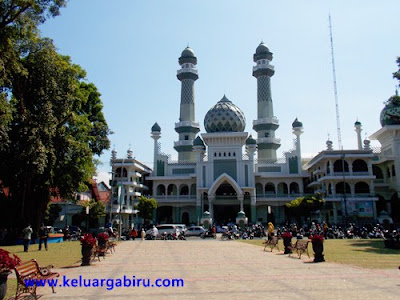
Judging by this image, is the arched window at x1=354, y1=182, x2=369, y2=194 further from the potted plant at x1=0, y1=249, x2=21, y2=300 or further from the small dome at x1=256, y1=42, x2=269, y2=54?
the potted plant at x1=0, y1=249, x2=21, y2=300

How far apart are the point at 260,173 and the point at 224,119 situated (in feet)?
31.1

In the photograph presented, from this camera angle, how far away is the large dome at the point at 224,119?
5634 cm

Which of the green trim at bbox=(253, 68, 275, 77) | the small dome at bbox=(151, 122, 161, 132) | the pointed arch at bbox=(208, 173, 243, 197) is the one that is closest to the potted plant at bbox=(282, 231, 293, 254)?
the pointed arch at bbox=(208, 173, 243, 197)

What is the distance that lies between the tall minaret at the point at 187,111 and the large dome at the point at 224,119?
6680mm

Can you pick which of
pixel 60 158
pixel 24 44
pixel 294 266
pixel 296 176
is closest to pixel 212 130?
pixel 296 176

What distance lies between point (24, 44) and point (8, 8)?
3.56m

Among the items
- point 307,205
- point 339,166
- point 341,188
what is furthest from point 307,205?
point 339,166

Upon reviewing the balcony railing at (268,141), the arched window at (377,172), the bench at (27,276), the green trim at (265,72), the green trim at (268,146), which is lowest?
the bench at (27,276)

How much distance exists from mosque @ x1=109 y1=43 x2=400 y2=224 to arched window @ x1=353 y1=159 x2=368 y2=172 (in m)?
0.06

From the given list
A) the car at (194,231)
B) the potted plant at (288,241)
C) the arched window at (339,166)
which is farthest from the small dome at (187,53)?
the potted plant at (288,241)

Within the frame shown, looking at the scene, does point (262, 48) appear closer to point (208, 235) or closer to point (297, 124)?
point (297, 124)

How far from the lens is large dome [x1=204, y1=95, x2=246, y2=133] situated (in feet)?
185

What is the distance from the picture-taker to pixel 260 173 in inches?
2191

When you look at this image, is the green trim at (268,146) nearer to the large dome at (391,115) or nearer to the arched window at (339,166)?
the arched window at (339,166)
